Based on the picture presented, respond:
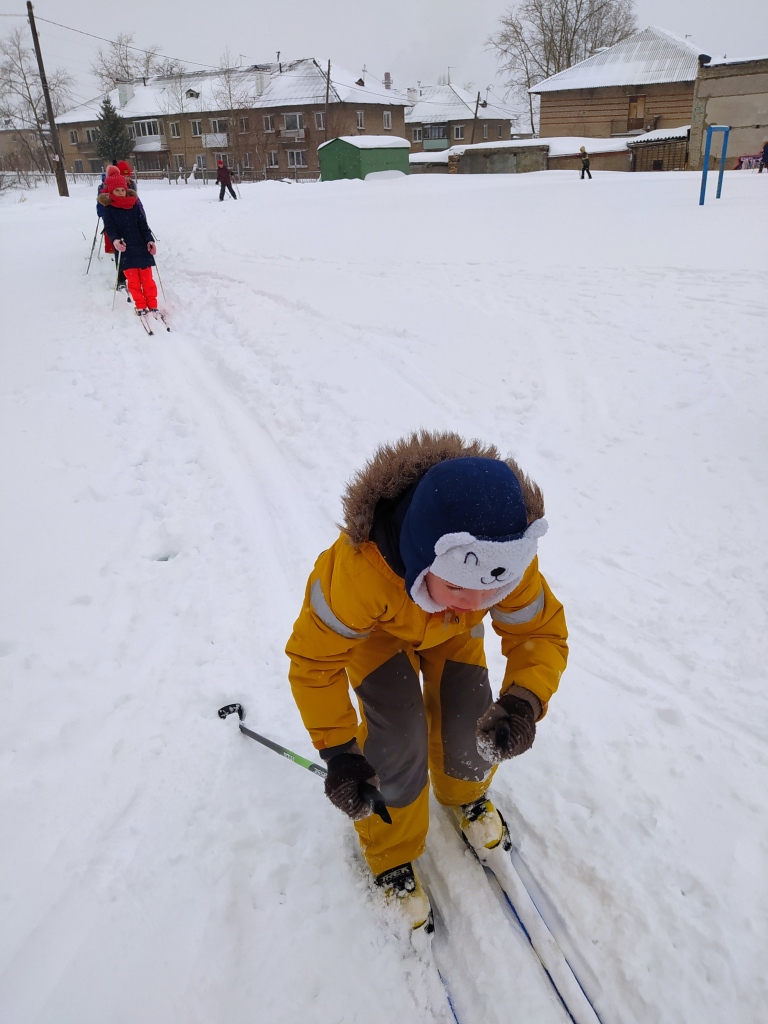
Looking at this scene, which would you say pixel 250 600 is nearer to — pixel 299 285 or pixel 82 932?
pixel 82 932

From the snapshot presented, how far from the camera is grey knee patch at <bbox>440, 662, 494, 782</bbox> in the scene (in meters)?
2.16

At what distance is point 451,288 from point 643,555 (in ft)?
16.6

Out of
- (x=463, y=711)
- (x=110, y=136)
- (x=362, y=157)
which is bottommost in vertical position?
(x=463, y=711)

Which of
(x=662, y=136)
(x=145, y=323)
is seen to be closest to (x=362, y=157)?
(x=662, y=136)

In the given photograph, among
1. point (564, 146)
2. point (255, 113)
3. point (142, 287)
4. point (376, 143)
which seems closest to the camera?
point (142, 287)

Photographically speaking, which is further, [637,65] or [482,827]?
[637,65]

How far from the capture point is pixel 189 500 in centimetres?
440

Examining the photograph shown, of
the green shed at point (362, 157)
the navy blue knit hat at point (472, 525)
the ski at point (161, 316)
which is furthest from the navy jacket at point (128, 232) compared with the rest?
the green shed at point (362, 157)

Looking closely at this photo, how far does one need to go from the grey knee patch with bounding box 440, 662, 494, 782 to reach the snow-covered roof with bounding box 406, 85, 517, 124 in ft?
199

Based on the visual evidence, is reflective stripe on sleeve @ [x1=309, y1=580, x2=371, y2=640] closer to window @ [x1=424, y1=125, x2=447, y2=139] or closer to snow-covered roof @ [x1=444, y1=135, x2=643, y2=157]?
snow-covered roof @ [x1=444, y1=135, x2=643, y2=157]

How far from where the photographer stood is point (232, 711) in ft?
9.02

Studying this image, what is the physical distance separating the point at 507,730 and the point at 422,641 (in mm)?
380

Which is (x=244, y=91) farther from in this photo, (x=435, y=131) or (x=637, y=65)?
(x=637, y=65)

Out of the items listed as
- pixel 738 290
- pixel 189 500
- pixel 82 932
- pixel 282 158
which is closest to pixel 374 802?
pixel 82 932
